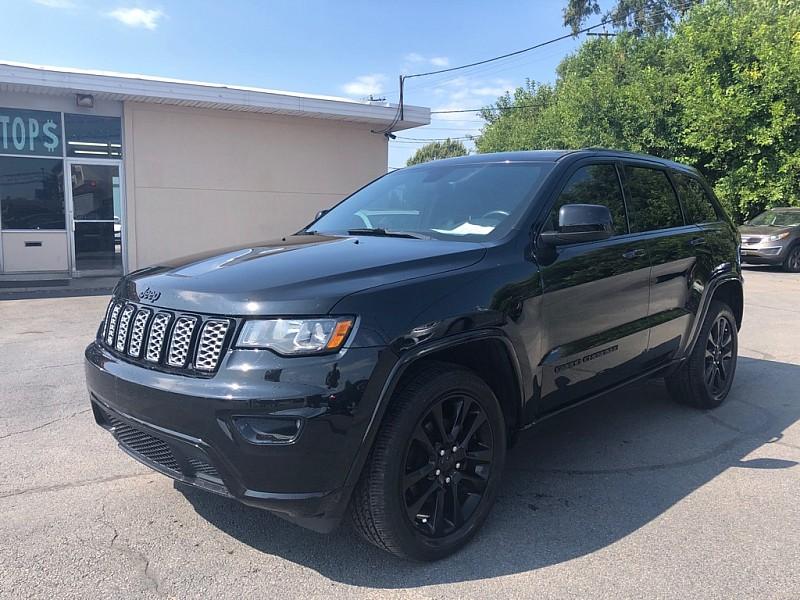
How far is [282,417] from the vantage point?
240 cm

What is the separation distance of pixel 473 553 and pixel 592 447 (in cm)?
161

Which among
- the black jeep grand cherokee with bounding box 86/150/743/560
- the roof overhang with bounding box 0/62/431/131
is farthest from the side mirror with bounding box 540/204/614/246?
the roof overhang with bounding box 0/62/431/131

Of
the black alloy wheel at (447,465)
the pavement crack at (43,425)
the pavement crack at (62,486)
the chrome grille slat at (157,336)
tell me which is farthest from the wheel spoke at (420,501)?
the pavement crack at (43,425)

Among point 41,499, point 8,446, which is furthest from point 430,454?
point 8,446

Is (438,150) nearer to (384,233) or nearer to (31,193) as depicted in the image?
(31,193)

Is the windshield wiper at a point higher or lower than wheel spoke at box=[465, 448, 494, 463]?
higher

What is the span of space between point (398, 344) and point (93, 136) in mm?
12969

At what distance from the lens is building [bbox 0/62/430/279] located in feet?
41.9

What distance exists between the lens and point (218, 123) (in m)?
14.5

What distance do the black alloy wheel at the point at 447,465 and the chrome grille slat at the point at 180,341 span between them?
0.98 meters

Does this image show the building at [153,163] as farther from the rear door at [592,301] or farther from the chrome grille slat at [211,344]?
the chrome grille slat at [211,344]

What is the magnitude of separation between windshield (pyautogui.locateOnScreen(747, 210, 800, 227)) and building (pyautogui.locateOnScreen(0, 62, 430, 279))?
9462 millimetres

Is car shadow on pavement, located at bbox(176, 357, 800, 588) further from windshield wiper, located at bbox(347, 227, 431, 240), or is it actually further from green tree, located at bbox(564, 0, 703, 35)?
green tree, located at bbox(564, 0, 703, 35)

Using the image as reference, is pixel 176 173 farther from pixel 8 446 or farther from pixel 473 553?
pixel 473 553
